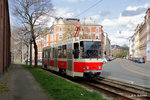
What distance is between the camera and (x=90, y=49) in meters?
14.0

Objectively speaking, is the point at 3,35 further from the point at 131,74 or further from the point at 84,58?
the point at 131,74

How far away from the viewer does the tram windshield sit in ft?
45.3

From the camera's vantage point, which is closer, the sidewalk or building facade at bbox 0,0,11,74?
the sidewalk

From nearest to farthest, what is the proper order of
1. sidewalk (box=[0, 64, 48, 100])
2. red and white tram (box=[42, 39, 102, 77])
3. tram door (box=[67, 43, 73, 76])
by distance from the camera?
sidewalk (box=[0, 64, 48, 100])
red and white tram (box=[42, 39, 102, 77])
tram door (box=[67, 43, 73, 76])

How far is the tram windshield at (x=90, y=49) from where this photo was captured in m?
13.8

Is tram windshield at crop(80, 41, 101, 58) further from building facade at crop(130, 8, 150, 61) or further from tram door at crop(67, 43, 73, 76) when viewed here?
building facade at crop(130, 8, 150, 61)

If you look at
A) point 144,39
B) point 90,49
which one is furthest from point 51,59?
point 144,39

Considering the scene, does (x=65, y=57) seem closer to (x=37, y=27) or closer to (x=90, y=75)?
(x=90, y=75)

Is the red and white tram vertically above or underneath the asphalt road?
above

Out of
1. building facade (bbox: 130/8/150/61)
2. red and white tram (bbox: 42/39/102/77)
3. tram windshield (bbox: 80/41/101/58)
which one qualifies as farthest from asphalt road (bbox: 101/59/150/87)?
building facade (bbox: 130/8/150/61)

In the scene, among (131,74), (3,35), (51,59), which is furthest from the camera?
(3,35)

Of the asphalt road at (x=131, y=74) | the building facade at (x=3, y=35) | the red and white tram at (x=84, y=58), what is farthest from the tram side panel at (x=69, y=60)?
the building facade at (x=3, y=35)

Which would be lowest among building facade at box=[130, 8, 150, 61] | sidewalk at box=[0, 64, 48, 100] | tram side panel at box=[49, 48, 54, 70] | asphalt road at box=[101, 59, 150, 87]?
asphalt road at box=[101, 59, 150, 87]

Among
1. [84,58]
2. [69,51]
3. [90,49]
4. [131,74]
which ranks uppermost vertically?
[90,49]
